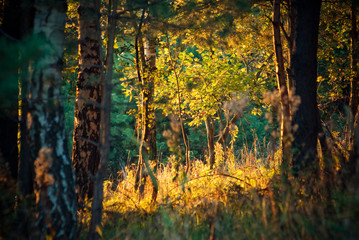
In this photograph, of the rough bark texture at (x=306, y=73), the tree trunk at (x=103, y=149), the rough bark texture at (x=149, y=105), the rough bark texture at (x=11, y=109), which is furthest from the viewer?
the rough bark texture at (x=149, y=105)

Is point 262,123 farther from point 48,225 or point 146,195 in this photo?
point 48,225

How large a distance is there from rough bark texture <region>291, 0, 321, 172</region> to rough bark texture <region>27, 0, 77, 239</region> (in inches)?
119

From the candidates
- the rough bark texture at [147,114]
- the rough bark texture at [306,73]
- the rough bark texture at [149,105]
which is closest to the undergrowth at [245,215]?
the rough bark texture at [147,114]

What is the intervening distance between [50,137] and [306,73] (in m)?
3.42

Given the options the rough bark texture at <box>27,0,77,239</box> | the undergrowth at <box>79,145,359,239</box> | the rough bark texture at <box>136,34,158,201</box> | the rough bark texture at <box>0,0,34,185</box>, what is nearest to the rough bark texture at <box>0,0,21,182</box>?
the rough bark texture at <box>0,0,34,185</box>

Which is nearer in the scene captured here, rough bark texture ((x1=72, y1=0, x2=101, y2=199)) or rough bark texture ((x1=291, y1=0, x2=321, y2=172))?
rough bark texture ((x1=291, y1=0, x2=321, y2=172))

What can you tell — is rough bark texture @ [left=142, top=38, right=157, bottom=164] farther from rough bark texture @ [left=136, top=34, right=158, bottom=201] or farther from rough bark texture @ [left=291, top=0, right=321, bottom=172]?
rough bark texture @ [left=291, top=0, right=321, bottom=172]

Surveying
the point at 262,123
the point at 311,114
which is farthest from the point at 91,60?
the point at 262,123

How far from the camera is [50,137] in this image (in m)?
2.72

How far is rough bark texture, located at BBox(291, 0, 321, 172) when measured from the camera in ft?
13.2

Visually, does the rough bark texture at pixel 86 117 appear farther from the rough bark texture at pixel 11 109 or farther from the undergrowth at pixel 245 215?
the rough bark texture at pixel 11 109

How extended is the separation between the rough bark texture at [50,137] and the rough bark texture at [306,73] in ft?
9.89

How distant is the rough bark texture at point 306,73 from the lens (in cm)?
402

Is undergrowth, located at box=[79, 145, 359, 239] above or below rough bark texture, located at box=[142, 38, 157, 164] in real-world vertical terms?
below
